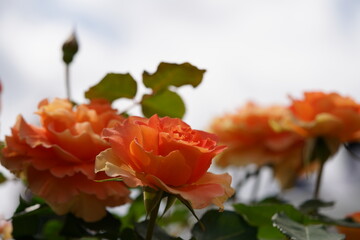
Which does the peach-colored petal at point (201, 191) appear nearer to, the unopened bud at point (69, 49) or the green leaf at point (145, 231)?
the green leaf at point (145, 231)

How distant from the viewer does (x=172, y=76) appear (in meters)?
0.76

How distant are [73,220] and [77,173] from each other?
0.09m

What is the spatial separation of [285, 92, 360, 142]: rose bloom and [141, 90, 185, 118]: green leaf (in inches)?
10.1

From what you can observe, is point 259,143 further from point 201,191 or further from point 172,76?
point 201,191

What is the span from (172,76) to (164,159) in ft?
0.73

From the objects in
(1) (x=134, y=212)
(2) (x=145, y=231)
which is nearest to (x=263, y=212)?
(2) (x=145, y=231)

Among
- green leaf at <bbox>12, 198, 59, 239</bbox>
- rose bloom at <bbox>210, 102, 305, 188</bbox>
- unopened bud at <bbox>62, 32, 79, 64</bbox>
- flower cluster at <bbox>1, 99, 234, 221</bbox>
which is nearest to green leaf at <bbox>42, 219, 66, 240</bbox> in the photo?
green leaf at <bbox>12, 198, 59, 239</bbox>

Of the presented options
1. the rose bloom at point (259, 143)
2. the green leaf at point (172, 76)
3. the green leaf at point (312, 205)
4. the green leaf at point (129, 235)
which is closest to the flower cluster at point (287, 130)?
the rose bloom at point (259, 143)

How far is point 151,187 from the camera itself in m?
0.57

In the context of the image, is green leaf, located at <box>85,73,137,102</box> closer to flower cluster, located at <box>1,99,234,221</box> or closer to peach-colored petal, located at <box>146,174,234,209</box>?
flower cluster, located at <box>1,99,234,221</box>

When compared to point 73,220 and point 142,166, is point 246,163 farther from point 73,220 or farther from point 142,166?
point 142,166

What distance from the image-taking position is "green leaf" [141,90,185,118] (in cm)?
80

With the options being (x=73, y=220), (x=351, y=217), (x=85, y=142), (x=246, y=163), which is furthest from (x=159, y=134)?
(x=246, y=163)

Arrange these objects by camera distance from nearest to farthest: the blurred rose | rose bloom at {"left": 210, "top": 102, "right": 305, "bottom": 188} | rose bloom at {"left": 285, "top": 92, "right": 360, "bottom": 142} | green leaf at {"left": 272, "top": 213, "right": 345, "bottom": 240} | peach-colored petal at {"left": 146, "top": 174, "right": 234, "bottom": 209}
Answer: peach-colored petal at {"left": 146, "top": 174, "right": 234, "bottom": 209} < green leaf at {"left": 272, "top": 213, "right": 345, "bottom": 240} < the blurred rose < rose bloom at {"left": 285, "top": 92, "right": 360, "bottom": 142} < rose bloom at {"left": 210, "top": 102, "right": 305, "bottom": 188}
